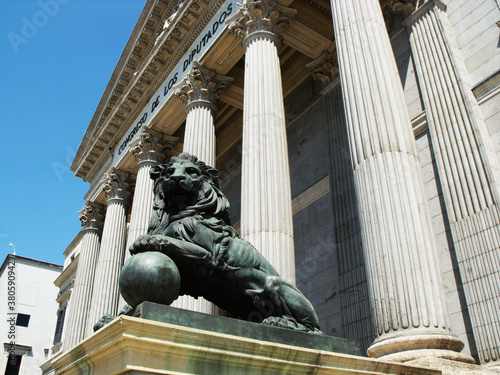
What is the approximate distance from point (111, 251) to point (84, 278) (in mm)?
3849

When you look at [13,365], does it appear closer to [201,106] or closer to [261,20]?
[201,106]

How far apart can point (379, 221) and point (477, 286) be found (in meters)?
3.00

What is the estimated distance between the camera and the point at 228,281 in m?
5.01

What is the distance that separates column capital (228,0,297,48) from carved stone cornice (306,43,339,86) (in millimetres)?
2774

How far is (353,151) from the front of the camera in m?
9.52

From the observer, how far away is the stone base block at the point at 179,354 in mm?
3469

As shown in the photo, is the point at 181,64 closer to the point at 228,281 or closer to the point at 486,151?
the point at 486,151

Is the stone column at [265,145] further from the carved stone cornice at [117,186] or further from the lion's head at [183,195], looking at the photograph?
the carved stone cornice at [117,186]

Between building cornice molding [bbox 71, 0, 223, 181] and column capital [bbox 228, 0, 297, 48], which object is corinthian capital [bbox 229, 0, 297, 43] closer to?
column capital [bbox 228, 0, 297, 48]

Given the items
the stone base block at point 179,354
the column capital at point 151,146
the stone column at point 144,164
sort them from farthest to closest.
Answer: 1. the column capital at point 151,146
2. the stone column at point 144,164
3. the stone base block at point 179,354

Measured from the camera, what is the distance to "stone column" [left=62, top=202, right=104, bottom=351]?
23078 mm

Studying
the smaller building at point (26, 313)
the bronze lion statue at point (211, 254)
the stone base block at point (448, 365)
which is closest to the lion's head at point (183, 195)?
the bronze lion statue at point (211, 254)

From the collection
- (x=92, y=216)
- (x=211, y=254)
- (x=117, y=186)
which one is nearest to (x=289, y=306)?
(x=211, y=254)

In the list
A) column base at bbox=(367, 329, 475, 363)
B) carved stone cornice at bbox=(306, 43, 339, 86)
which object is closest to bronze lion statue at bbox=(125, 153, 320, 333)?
column base at bbox=(367, 329, 475, 363)
